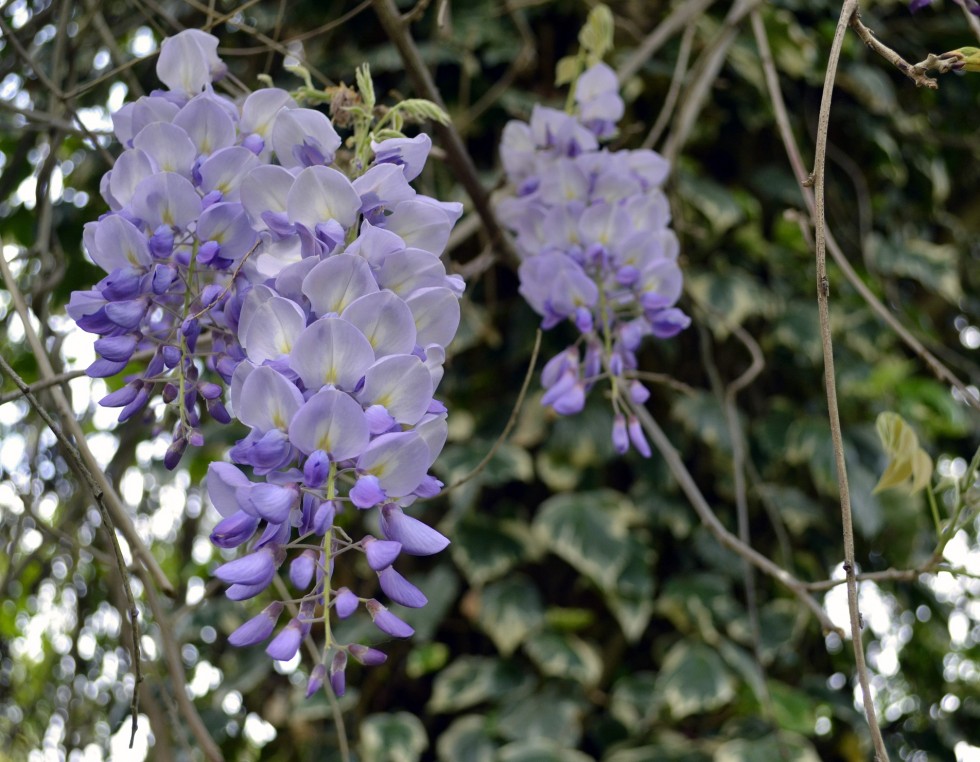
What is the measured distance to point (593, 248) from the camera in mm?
1003

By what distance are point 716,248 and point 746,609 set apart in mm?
690

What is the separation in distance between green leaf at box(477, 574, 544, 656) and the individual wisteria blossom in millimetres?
665

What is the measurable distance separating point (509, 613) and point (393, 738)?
0.27 meters

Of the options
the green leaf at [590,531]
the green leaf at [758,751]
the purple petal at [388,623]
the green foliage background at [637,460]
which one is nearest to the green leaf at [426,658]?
the green foliage background at [637,460]

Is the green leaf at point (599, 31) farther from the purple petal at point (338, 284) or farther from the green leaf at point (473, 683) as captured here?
the green leaf at point (473, 683)

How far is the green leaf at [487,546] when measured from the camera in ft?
5.35

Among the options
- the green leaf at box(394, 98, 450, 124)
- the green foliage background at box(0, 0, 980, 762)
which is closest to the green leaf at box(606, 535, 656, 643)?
the green foliage background at box(0, 0, 980, 762)

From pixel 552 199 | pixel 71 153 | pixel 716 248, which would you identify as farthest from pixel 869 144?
pixel 71 153

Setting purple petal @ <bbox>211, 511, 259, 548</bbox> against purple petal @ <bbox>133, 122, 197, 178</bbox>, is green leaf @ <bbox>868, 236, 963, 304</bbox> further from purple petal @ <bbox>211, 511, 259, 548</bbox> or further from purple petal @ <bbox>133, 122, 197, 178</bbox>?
purple petal @ <bbox>211, 511, 259, 548</bbox>

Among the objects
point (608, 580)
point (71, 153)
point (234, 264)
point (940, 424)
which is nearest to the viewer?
point (234, 264)

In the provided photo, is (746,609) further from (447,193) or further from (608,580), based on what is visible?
(447,193)

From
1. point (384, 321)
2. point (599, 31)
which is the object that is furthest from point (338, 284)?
point (599, 31)

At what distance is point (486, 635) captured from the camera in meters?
1.70

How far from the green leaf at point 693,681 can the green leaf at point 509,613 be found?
22cm
